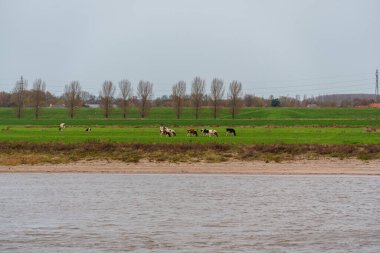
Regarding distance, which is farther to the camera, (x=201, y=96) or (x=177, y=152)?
(x=201, y=96)

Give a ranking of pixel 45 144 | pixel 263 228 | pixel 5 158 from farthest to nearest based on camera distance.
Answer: pixel 45 144, pixel 5 158, pixel 263 228

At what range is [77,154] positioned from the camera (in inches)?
1702

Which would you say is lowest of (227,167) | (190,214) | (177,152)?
(190,214)

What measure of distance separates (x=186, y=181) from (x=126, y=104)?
11168cm

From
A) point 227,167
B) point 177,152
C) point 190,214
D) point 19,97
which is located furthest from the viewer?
point 19,97

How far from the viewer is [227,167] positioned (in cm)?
3903

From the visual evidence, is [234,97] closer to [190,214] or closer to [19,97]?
[19,97]

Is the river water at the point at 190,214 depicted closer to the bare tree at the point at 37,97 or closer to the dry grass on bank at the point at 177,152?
the dry grass on bank at the point at 177,152

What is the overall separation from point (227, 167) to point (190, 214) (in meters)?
16.1

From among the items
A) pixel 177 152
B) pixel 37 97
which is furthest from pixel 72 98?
pixel 177 152

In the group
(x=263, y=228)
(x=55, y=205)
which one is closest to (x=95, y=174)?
(x=55, y=205)

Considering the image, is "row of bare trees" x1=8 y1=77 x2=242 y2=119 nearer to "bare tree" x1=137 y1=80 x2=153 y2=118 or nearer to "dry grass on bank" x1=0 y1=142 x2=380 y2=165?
"bare tree" x1=137 y1=80 x2=153 y2=118

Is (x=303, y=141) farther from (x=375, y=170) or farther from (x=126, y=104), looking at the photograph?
(x=126, y=104)

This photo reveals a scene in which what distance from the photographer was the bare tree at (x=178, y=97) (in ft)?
445
